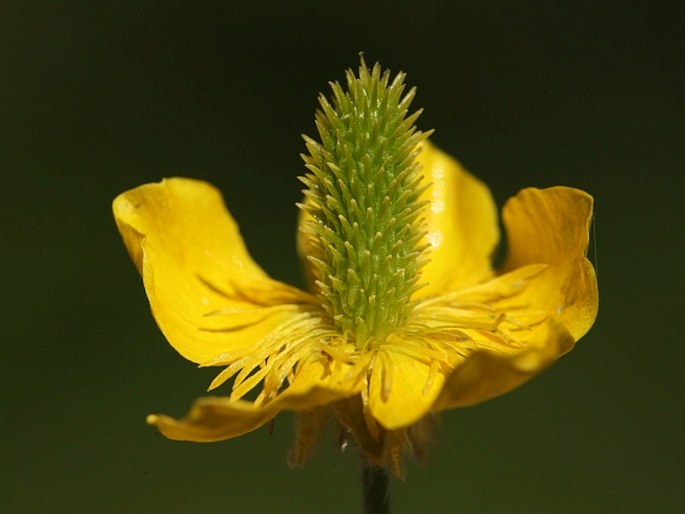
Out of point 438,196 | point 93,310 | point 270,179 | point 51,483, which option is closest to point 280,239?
point 270,179

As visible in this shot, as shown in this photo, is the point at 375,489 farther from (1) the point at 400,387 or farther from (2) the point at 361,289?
(2) the point at 361,289

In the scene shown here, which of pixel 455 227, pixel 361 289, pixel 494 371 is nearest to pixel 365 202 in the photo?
pixel 361 289

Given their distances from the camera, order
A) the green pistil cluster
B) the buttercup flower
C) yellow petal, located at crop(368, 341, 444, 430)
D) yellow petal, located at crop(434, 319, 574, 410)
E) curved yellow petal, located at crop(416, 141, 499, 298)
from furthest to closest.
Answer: curved yellow petal, located at crop(416, 141, 499, 298) → the green pistil cluster → the buttercup flower → yellow petal, located at crop(368, 341, 444, 430) → yellow petal, located at crop(434, 319, 574, 410)

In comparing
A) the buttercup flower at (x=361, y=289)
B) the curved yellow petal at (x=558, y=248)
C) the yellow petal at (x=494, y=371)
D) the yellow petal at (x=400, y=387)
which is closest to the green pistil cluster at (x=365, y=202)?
the buttercup flower at (x=361, y=289)

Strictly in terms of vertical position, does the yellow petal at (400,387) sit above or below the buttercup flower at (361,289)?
below

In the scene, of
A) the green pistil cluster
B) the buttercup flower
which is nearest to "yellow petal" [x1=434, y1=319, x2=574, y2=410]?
Result: the buttercup flower

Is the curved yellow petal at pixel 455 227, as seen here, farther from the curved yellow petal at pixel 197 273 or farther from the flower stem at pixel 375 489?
the flower stem at pixel 375 489

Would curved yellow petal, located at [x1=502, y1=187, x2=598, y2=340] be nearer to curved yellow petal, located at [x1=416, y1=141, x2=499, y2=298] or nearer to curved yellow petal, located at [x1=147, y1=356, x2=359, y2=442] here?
curved yellow petal, located at [x1=416, y1=141, x2=499, y2=298]
